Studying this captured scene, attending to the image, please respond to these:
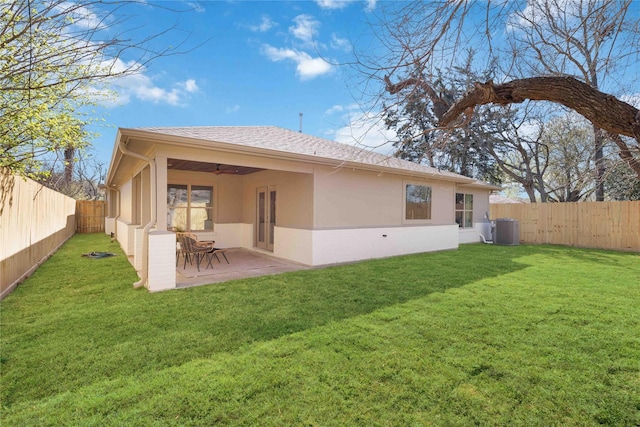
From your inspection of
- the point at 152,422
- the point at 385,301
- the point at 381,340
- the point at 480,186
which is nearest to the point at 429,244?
the point at 480,186

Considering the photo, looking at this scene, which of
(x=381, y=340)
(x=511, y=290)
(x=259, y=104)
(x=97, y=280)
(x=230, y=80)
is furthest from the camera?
(x=259, y=104)

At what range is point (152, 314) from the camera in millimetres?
4406

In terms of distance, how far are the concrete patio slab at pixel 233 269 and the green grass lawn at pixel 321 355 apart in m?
0.68

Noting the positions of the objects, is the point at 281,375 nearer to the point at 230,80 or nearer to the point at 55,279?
the point at 55,279

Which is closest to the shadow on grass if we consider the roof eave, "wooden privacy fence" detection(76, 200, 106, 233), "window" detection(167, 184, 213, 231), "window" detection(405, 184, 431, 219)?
the roof eave

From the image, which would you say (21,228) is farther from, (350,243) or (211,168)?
(350,243)

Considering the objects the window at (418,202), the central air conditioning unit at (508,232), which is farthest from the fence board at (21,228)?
the central air conditioning unit at (508,232)

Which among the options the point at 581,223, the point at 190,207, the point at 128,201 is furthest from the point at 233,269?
the point at 581,223

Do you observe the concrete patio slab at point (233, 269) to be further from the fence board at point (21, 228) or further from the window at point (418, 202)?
the window at point (418, 202)

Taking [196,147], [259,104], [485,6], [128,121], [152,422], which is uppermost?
[259,104]

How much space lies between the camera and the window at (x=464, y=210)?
13.8 meters

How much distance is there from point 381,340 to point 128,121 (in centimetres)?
582

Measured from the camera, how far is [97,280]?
21.1 ft

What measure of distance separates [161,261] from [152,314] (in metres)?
1.46
